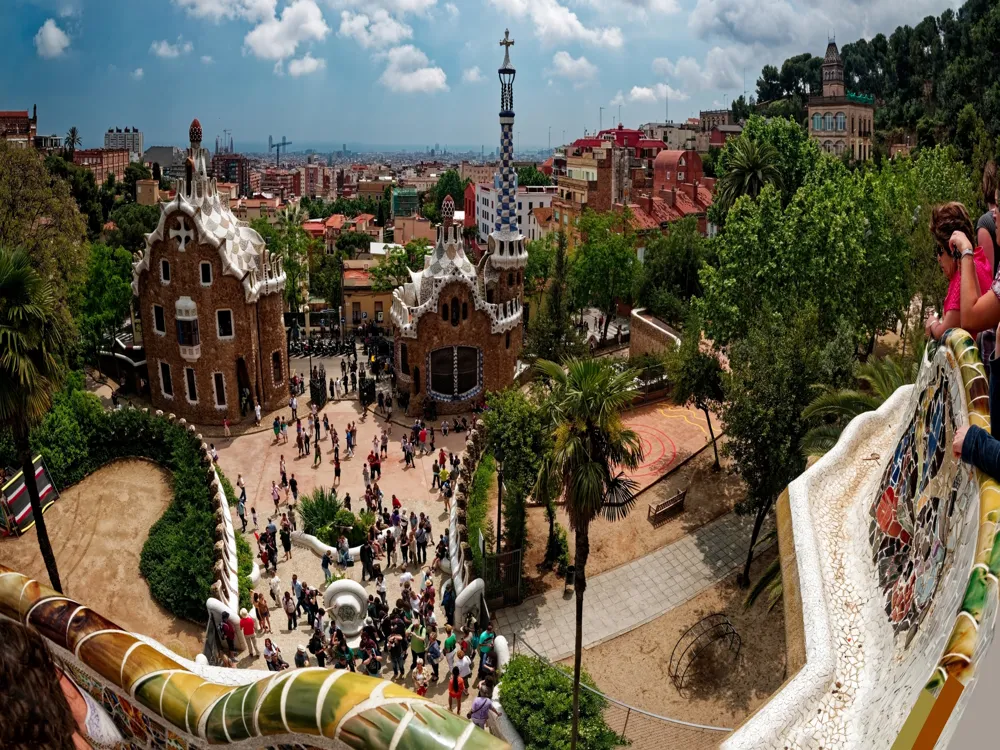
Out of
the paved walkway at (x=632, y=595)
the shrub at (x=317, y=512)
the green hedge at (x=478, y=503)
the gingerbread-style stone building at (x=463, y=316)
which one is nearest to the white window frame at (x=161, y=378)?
the gingerbread-style stone building at (x=463, y=316)

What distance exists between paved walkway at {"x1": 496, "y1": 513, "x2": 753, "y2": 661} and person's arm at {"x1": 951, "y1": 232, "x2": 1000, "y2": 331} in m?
13.7

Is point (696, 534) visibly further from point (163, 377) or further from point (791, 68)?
point (791, 68)

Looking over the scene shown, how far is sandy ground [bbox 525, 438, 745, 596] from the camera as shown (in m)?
22.9

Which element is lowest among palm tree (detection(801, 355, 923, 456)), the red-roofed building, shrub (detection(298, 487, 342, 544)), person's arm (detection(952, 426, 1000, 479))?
shrub (detection(298, 487, 342, 544))

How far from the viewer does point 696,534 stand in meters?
24.3

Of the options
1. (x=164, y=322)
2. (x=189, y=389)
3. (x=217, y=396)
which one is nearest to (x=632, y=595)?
(x=217, y=396)

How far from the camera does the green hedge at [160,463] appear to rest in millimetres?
19578

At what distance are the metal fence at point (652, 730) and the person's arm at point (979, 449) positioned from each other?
862cm

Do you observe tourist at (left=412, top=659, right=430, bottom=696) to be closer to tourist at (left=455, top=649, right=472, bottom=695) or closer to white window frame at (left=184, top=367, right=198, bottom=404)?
tourist at (left=455, top=649, right=472, bottom=695)

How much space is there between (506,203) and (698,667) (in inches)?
894

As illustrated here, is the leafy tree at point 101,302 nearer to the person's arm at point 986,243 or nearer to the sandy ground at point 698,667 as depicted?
the sandy ground at point 698,667

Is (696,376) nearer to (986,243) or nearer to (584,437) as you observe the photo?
(584,437)

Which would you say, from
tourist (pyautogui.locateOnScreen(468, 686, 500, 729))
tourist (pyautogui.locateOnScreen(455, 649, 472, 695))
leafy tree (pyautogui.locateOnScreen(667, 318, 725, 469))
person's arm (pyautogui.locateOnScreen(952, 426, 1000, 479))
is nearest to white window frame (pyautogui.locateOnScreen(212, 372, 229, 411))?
leafy tree (pyautogui.locateOnScreen(667, 318, 725, 469))

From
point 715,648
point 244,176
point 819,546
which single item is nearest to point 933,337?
point 819,546
